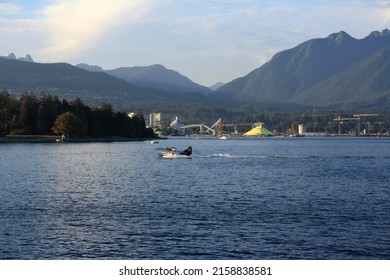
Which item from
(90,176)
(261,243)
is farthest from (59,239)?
(90,176)

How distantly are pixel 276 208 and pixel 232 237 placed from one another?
12.4 metres

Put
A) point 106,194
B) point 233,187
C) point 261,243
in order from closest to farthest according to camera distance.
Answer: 1. point 261,243
2. point 106,194
3. point 233,187

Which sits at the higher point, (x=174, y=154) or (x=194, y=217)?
(x=174, y=154)

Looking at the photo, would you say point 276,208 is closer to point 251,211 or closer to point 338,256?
point 251,211

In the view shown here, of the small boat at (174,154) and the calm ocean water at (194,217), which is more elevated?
the small boat at (174,154)

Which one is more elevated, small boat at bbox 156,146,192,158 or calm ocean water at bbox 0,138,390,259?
small boat at bbox 156,146,192,158

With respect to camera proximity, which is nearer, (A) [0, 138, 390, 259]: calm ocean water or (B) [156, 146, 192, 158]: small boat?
(A) [0, 138, 390, 259]: calm ocean water

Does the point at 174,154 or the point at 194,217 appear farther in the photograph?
the point at 174,154

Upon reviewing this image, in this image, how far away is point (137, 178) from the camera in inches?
3110

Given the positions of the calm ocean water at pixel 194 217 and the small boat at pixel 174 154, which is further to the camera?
the small boat at pixel 174 154
